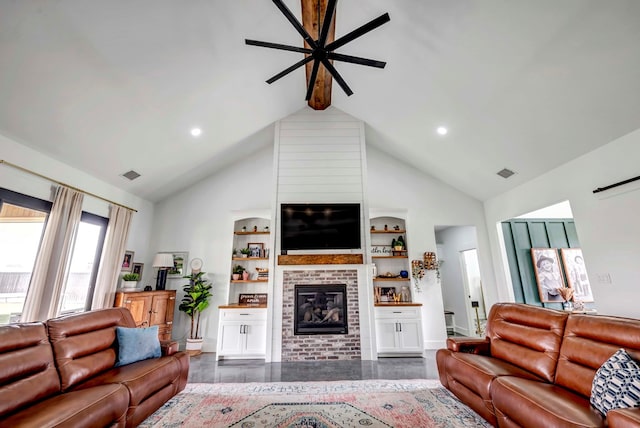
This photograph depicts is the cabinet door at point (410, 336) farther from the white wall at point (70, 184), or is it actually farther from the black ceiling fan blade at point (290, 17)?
the white wall at point (70, 184)

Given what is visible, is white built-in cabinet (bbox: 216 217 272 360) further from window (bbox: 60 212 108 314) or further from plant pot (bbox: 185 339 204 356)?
window (bbox: 60 212 108 314)

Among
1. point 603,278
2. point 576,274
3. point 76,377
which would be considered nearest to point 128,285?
point 76,377

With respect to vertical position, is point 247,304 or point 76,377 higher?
point 247,304

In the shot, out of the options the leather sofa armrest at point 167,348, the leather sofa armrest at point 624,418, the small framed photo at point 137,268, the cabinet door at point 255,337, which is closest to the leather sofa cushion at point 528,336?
the leather sofa armrest at point 624,418

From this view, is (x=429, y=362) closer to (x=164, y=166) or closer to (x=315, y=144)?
(x=315, y=144)

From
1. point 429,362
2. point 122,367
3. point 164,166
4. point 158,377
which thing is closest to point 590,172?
point 429,362

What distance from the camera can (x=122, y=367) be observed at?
254cm

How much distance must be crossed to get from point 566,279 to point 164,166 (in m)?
8.12

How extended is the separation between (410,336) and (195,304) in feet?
12.7

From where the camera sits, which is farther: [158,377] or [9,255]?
[9,255]

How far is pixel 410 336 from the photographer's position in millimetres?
4562

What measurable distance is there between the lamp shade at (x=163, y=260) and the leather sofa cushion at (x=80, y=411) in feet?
10.5

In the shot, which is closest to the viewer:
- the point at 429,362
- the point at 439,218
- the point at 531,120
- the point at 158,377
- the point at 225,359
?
the point at 158,377

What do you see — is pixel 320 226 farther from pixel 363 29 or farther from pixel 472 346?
pixel 363 29
